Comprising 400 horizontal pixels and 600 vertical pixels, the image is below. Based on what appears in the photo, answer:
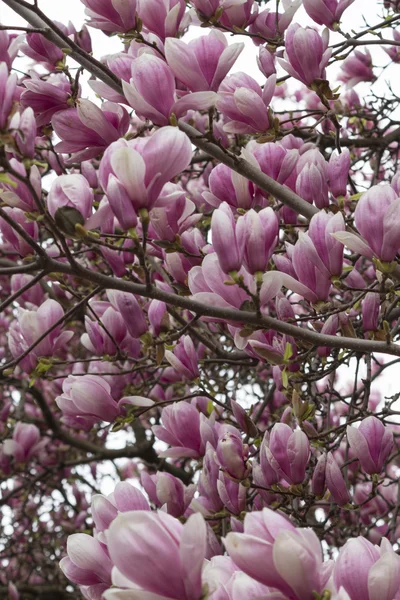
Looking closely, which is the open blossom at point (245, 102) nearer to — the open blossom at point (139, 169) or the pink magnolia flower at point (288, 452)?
the open blossom at point (139, 169)

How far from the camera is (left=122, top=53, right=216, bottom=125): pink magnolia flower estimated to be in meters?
1.19

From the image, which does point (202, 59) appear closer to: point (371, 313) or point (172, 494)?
point (371, 313)

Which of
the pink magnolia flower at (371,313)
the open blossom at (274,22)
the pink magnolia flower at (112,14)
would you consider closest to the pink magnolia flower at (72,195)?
the pink magnolia flower at (112,14)

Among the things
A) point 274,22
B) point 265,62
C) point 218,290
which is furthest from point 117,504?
point 274,22

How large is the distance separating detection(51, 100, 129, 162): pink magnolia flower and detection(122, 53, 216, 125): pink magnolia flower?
10cm

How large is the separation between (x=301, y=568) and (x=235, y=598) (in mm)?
144

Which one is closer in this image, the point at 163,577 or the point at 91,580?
the point at 163,577

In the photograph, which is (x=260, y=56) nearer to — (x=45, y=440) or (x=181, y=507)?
(x=181, y=507)

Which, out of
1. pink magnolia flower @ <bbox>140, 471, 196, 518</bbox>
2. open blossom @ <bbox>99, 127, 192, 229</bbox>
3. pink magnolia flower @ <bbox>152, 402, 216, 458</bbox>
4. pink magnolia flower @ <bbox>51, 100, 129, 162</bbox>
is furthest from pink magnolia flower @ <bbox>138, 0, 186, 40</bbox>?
pink magnolia flower @ <bbox>140, 471, 196, 518</bbox>

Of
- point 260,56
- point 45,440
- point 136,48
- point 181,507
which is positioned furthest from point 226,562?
point 45,440

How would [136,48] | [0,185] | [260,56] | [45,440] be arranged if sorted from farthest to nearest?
[45,440] < [260,56] < [136,48] < [0,185]

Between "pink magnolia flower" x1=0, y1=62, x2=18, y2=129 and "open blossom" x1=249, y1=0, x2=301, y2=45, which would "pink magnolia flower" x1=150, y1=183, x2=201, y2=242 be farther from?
"open blossom" x1=249, y1=0, x2=301, y2=45

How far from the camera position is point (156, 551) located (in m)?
0.69

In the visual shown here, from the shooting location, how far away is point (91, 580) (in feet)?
3.44
